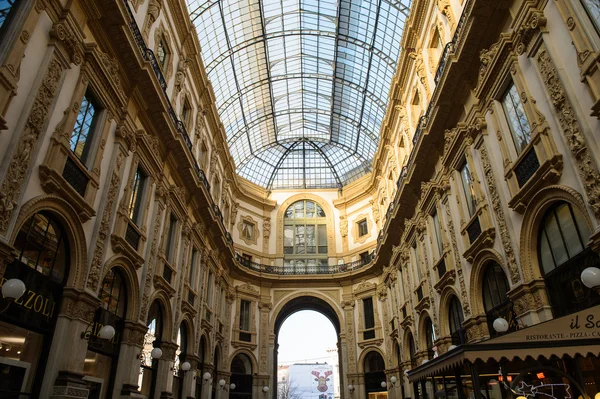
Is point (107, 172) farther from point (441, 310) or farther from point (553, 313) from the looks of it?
point (441, 310)

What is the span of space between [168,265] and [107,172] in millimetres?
5213

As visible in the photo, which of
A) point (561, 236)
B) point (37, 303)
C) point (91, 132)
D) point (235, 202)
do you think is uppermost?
point (235, 202)

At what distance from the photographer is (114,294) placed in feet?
38.1

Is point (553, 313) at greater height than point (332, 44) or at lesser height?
lesser

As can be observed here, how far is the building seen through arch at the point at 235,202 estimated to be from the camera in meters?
7.64

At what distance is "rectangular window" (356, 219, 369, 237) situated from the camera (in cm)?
3127

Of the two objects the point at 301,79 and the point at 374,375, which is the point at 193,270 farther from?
the point at 301,79

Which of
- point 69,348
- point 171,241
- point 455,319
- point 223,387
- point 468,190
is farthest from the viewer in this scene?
point 223,387

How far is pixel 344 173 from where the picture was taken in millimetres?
36375

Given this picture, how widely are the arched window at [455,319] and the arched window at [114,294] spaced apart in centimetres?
1046

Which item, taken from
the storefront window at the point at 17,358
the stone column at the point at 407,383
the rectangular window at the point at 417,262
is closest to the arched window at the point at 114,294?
the storefront window at the point at 17,358

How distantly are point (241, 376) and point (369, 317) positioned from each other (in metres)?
8.99

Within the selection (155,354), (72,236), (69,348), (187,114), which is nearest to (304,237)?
(187,114)

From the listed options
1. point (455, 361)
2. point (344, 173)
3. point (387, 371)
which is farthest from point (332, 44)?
point (455, 361)
